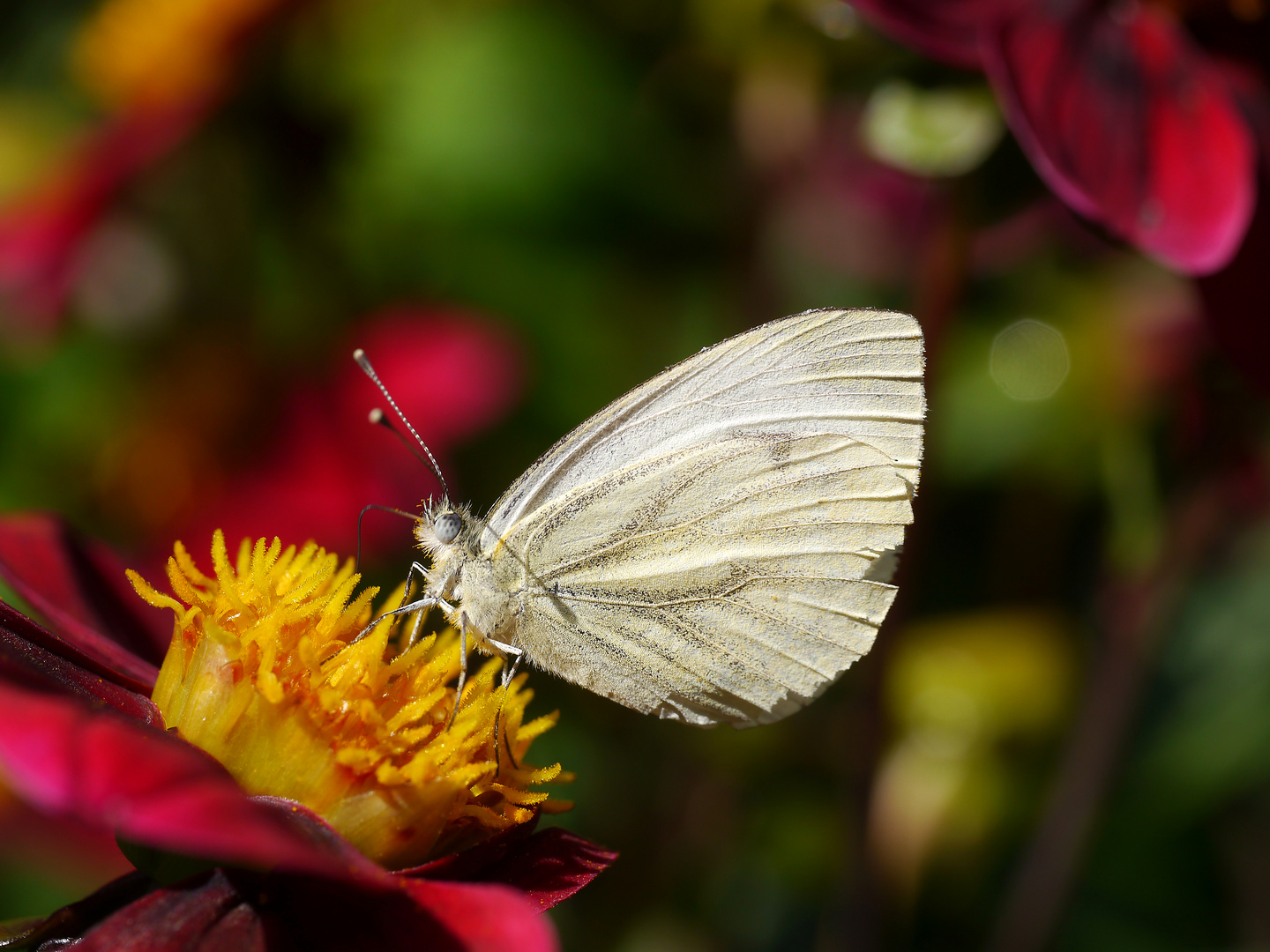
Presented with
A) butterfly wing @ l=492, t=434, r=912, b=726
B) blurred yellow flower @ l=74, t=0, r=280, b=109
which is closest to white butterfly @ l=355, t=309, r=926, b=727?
butterfly wing @ l=492, t=434, r=912, b=726

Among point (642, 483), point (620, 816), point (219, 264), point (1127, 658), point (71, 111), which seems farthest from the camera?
point (71, 111)

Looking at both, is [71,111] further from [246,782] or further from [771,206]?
[246,782]

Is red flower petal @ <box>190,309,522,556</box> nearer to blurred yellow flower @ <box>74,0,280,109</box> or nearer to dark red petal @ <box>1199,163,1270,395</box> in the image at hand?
blurred yellow flower @ <box>74,0,280,109</box>

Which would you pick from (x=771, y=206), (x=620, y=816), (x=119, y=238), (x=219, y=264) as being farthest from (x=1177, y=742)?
(x=119, y=238)

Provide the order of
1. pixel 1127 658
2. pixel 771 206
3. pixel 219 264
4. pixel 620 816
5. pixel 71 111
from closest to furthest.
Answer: pixel 1127 658 → pixel 620 816 → pixel 771 206 → pixel 219 264 → pixel 71 111

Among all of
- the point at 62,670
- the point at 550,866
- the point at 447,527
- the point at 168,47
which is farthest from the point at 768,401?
the point at 168,47

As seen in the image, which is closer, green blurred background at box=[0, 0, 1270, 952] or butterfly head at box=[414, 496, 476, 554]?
butterfly head at box=[414, 496, 476, 554]

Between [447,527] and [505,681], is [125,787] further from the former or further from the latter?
[447,527]
